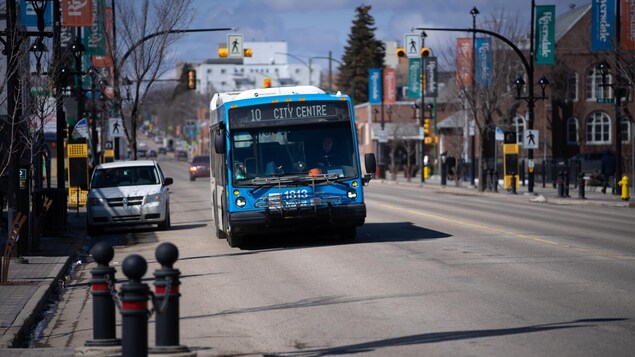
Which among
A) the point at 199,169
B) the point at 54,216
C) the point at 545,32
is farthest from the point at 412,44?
the point at 199,169

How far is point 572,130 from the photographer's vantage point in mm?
79938

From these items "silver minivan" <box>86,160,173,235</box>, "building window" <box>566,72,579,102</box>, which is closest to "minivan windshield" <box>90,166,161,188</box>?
"silver minivan" <box>86,160,173,235</box>

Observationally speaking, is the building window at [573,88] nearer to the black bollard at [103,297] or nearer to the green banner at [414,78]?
the green banner at [414,78]

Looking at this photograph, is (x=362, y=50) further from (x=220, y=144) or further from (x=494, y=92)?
(x=220, y=144)

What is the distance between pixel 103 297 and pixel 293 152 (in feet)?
37.2

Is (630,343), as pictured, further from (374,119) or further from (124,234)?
(374,119)

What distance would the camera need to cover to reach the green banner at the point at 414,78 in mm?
64188

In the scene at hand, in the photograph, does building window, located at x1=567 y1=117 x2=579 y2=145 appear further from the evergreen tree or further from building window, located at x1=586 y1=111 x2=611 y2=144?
the evergreen tree

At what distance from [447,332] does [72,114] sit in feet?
121

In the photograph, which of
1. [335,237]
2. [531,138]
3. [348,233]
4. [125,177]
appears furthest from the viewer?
[531,138]

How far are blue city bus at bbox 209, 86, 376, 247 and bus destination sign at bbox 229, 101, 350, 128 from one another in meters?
0.02

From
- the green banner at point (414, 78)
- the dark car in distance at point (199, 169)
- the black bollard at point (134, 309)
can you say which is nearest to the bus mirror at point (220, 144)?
the black bollard at point (134, 309)

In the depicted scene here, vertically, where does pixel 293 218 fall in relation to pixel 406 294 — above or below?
above

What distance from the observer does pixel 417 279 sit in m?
14.2
